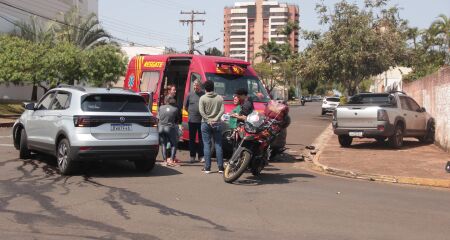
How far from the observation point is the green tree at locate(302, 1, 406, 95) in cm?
3122

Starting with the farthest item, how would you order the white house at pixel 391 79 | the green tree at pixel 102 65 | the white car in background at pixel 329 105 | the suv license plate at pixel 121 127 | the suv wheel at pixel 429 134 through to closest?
1. the white house at pixel 391 79
2. the white car in background at pixel 329 105
3. the green tree at pixel 102 65
4. the suv wheel at pixel 429 134
5. the suv license plate at pixel 121 127

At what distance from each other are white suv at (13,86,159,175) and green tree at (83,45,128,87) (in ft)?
87.0

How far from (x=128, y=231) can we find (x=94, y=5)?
61271 millimetres

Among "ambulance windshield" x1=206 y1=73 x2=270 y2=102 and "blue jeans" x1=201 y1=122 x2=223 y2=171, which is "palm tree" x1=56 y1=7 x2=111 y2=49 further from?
"blue jeans" x1=201 y1=122 x2=223 y2=171

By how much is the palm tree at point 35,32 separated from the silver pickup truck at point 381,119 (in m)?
29.7

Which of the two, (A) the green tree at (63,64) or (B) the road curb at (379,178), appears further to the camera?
(A) the green tree at (63,64)

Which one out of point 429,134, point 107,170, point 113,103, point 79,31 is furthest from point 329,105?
point 113,103


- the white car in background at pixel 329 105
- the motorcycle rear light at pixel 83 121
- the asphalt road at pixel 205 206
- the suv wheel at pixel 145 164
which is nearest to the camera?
the asphalt road at pixel 205 206

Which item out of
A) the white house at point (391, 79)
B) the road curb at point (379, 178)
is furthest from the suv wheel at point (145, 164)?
the white house at point (391, 79)

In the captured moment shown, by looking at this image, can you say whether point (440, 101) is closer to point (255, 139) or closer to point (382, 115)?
point (382, 115)

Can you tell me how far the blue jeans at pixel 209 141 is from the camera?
10383 millimetres

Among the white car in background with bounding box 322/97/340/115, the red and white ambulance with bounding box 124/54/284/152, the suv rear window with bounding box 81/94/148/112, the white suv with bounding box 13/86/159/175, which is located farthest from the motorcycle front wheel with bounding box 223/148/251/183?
the white car in background with bounding box 322/97/340/115

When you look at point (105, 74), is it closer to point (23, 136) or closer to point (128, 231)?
point (23, 136)

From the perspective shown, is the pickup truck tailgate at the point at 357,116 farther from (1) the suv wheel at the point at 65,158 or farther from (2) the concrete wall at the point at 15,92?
(2) the concrete wall at the point at 15,92
